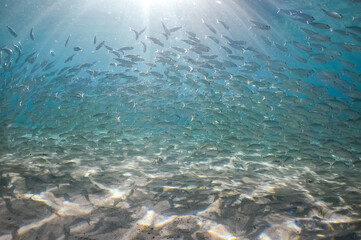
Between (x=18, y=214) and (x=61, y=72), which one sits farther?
(x=61, y=72)

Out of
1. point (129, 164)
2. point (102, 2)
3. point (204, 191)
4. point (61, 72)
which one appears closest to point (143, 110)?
point (129, 164)

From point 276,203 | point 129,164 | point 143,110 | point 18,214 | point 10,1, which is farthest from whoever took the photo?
point 10,1

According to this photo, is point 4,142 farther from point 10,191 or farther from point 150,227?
point 150,227

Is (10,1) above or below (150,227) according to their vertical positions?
above

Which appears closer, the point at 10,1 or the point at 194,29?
the point at 10,1

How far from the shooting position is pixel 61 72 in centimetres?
1238

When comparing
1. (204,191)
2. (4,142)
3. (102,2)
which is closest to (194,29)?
(102,2)

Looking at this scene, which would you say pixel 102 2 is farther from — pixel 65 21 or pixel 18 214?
pixel 18 214

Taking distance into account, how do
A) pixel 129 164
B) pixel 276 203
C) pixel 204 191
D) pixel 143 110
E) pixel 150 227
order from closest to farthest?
pixel 150 227 < pixel 276 203 < pixel 204 191 < pixel 129 164 < pixel 143 110

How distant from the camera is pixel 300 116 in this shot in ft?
28.7

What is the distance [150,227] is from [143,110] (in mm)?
7724

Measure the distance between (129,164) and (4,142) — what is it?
251 inches

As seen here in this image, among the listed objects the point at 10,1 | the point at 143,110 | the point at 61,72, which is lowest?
the point at 143,110

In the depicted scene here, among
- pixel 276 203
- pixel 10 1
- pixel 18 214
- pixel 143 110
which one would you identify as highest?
pixel 10 1
